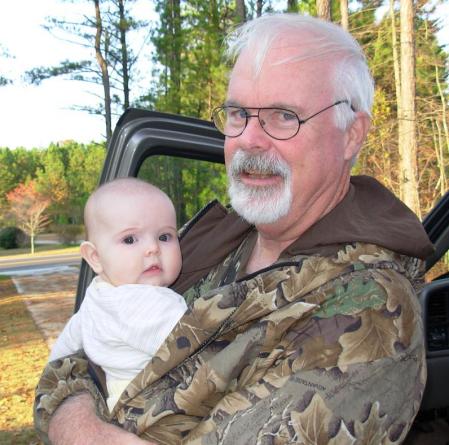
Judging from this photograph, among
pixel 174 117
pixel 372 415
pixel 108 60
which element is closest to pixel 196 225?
pixel 174 117

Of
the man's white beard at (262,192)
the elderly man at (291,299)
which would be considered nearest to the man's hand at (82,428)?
the elderly man at (291,299)

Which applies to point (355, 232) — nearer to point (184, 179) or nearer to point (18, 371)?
point (184, 179)

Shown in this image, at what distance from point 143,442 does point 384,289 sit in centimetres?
75

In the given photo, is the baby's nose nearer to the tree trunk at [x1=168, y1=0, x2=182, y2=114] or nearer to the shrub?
the tree trunk at [x1=168, y1=0, x2=182, y2=114]

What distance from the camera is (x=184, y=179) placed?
2.92 metres

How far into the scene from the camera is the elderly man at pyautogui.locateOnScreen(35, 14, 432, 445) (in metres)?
1.46

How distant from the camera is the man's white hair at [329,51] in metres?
1.92

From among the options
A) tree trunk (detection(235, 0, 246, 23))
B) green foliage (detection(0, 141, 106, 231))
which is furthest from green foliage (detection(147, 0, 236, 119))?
green foliage (detection(0, 141, 106, 231))

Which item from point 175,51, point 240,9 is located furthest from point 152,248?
point 175,51

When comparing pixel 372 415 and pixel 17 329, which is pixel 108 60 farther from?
pixel 372 415

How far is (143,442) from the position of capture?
1612 mm

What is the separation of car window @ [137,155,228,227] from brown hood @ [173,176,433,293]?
434 millimetres

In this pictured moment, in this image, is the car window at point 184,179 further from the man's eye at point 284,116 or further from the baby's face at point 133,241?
the man's eye at point 284,116

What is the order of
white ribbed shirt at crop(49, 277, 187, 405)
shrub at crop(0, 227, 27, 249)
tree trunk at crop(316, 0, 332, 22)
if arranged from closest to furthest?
1. white ribbed shirt at crop(49, 277, 187, 405)
2. tree trunk at crop(316, 0, 332, 22)
3. shrub at crop(0, 227, 27, 249)
